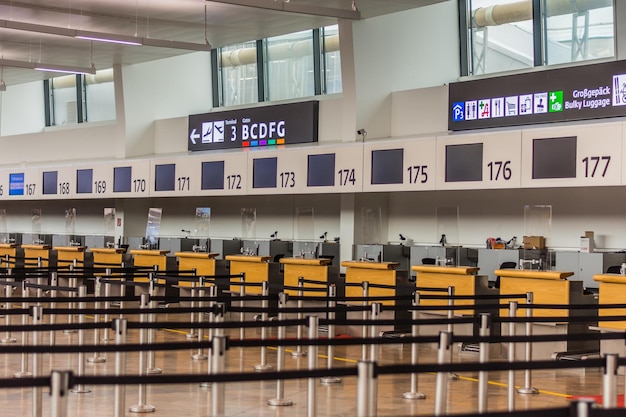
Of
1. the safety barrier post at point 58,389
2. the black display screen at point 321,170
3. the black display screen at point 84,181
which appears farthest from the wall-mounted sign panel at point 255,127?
the safety barrier post at point 58,389

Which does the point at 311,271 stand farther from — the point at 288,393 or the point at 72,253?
the point at 72,253

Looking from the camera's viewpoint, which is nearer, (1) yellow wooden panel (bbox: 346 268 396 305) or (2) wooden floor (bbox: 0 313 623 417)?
(2) wooden floor (bbox: 0 313 623 417)

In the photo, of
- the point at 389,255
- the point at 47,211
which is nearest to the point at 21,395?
the point at 389,255

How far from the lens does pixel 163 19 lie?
15016 millimetres

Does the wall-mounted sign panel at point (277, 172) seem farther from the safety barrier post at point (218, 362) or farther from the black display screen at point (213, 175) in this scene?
the safety barrier post at point (218, 362)

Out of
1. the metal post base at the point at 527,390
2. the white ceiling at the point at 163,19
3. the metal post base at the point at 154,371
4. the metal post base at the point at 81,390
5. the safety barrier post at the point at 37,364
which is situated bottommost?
the metal post base at the point at 527,390

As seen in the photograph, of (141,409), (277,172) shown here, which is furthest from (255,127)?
(141,409)

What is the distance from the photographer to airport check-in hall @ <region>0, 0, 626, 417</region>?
26.8ft

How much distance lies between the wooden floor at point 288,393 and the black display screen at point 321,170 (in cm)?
463

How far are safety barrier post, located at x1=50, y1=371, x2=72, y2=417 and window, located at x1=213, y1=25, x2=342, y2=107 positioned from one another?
13.5m

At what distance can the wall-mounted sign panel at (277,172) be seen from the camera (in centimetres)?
1509

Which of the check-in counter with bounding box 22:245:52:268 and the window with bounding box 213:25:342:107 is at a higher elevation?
the window with bounding box 213:25:342:107

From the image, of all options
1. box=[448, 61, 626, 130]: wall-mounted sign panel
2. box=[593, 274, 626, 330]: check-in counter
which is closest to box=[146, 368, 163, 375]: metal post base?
box=[593, 274, 626, 330]: check-in counter

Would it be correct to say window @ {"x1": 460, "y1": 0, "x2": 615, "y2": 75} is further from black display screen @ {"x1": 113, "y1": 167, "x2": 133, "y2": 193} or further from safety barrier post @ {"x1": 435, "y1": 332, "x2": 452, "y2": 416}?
safety barrier post @ {"x1": 435, "y1": 332, "x2": 452, "y2": 416}
